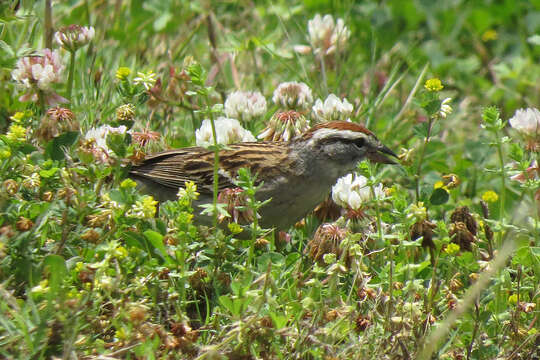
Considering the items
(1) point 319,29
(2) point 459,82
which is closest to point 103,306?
(1) point 319,29

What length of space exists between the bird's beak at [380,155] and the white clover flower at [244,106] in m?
0.58

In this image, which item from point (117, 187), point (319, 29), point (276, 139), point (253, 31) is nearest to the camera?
point (117, 187)

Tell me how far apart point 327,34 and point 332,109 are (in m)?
0.89

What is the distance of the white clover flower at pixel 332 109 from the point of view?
4258 mm

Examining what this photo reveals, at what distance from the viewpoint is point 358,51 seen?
6.30m

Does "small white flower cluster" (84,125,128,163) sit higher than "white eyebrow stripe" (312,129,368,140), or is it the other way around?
"small white flower cluster" (84,125,128,163)

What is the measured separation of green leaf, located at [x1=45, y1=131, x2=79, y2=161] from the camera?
351cm

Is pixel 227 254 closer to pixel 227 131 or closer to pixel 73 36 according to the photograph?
pixel 227 131

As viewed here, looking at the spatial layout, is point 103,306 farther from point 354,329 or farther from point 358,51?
point 358,51

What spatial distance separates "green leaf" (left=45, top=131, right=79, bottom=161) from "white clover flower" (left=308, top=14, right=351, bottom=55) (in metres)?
1.90

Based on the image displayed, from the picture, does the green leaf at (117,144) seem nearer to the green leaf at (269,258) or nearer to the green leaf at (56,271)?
the green leaf at (56,271)

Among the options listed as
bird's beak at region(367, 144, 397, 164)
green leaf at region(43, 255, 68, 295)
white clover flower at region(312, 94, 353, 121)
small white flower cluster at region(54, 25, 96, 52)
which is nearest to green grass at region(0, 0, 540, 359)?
green leaf at region(43, 255, 68, 295)

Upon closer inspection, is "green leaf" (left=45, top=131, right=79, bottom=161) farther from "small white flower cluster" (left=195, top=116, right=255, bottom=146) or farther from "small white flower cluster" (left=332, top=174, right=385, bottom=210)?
"small white flower cluster" (left=332, top=174, right=385, bottom=210)

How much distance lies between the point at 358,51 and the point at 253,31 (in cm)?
82
